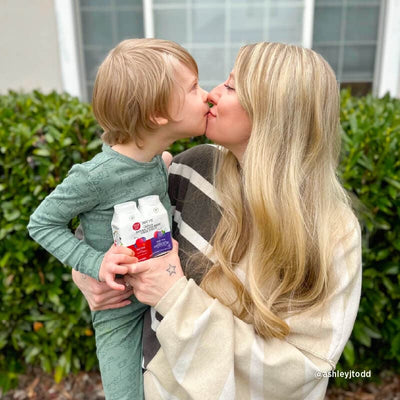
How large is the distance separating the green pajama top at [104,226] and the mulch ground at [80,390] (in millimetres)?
1773

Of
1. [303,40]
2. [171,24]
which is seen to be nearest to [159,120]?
[171,24]

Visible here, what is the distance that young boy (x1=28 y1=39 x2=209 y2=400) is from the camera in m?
1.39

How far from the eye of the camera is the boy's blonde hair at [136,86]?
1.39m

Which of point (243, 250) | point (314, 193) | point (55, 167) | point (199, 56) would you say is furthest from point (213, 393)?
point (199, 56)

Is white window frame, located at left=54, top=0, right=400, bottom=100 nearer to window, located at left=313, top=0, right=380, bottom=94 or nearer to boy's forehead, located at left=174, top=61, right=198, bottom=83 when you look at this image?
window, located at left=313, top=0, right=380, bottom=94

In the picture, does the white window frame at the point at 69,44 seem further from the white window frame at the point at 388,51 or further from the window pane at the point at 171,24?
the white window frame at the point at 388,51

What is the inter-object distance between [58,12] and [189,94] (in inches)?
138

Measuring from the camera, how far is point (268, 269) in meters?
1.44

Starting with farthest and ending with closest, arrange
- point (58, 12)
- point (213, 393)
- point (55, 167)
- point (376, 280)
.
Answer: point (58, 12) → point (376, 280) → point (55, 167) → point (213, 393)

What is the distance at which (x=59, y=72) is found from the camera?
179 inches

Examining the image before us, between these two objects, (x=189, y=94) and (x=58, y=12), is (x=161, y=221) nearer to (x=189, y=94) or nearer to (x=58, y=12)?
(x=189, y=94)

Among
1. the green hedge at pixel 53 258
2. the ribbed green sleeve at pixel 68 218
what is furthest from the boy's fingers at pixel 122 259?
the green hedge at pixel 53 258

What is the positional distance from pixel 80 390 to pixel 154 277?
7.26ft

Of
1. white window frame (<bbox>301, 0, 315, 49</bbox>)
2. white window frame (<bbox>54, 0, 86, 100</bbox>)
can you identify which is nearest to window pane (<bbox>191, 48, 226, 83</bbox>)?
white window frame (<bbox>301, 0, 315, 49</bbox>)
